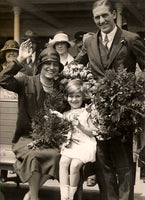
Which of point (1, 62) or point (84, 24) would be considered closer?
point (84, 24)

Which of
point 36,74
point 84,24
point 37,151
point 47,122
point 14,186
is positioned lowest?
point 14,186

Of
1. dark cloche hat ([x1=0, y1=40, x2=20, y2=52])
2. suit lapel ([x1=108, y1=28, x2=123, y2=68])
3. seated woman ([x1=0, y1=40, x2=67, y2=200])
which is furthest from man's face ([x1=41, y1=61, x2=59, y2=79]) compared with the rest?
suit lapel ([x1=108, y1=28, x2=123, y2=68])

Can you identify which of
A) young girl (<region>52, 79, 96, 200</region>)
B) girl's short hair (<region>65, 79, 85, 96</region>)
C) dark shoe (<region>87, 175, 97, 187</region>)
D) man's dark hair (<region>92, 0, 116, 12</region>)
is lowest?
dark shoe (<region>87, 175, 97, 187</region>)

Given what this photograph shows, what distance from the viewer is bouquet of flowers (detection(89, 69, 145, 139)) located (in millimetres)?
2645

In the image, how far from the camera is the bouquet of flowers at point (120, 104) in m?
2.64

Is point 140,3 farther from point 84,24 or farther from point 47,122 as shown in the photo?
point 47,122

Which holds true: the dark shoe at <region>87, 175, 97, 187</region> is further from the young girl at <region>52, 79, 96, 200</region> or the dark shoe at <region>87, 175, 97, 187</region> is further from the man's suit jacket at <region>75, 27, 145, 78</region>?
the man's suit jacket at <region>75, 27, 145, 78</region>

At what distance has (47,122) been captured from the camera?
280 cm

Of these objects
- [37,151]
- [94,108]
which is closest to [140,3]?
[94,108]

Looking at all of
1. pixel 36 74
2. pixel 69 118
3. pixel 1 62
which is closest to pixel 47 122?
pixel 69 118

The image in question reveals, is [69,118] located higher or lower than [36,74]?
lower

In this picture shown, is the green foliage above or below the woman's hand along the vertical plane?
below

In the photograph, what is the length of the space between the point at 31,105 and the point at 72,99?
0.92 ft

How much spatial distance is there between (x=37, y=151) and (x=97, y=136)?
1.27ft
